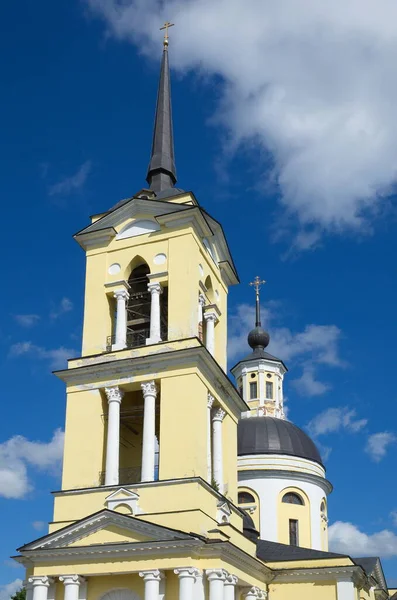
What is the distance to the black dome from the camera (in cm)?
3251

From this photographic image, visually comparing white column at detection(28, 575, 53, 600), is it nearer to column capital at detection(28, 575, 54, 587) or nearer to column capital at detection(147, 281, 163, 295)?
column capital at detection(28, 575, 54, 587)

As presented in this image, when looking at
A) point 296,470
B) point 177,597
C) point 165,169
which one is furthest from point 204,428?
point 296,470

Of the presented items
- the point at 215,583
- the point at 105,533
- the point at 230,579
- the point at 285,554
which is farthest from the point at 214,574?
the point at 285,554

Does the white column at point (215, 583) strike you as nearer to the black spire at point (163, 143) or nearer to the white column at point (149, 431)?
the white column at point (149, 431)

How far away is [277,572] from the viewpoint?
23.5m

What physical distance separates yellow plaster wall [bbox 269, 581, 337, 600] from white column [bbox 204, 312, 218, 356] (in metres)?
7.14

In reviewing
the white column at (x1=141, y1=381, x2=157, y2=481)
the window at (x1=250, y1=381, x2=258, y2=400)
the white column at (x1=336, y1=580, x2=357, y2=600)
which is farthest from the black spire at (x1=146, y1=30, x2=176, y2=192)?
the window at (x1=250, y1=381, x2=258, y2=400)

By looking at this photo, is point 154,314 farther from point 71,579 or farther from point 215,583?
point 215,583

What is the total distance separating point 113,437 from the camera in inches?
785

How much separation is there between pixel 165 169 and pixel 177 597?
1280 cm

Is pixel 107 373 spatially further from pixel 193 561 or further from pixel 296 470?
pixel 296 470

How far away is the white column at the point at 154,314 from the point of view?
20984 mm

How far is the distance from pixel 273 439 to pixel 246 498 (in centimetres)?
263

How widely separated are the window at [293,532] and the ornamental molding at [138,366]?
38.4 ft
